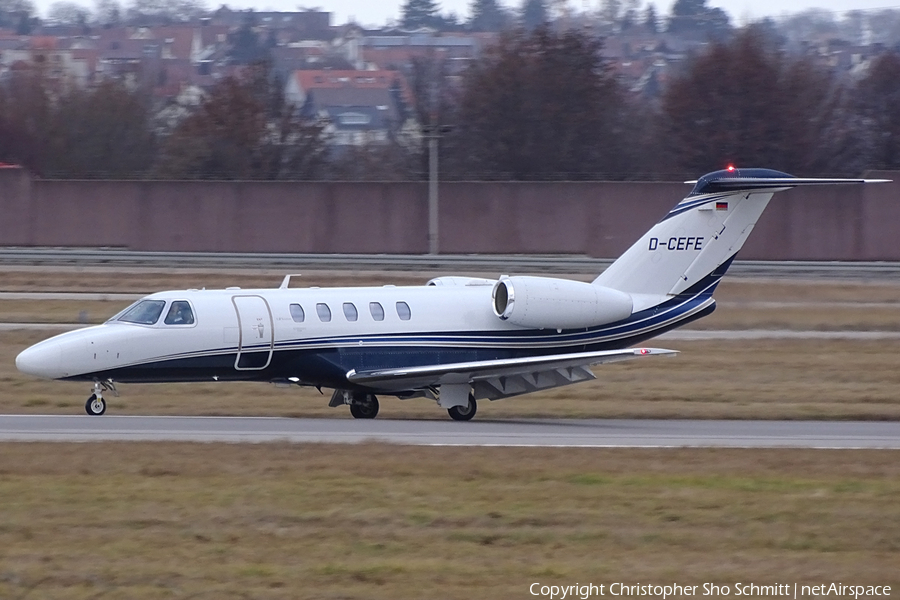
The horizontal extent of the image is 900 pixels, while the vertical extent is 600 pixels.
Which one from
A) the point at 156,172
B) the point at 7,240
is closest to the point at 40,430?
the point at 7,240

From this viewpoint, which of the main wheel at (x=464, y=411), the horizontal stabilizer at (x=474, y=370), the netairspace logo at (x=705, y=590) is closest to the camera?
the netairspace logo at (x=705, y=590)

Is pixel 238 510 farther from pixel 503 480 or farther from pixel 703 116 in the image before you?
pixel 703 116

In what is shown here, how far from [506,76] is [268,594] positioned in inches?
2426

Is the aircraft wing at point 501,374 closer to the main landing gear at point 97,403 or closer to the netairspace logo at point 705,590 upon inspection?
the main landing gear at point 97,403

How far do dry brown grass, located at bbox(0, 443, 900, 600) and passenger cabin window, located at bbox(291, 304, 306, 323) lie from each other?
15.7 feet

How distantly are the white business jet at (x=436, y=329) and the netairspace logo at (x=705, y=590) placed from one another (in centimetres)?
1006

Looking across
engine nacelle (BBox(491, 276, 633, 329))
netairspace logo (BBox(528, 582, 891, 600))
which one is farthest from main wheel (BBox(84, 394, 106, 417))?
netairspace logo (BBox(528, 582, 891, 600))

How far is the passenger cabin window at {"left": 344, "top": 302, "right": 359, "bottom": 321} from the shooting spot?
20.4 m

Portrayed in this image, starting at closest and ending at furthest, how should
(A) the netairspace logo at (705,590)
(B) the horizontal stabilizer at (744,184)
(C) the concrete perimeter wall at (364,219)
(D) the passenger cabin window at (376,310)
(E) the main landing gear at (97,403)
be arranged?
1. (A) the netairspace logo at (705,590)
2. (E) the main landing gear at (97,403)
3. (D) the passenger cabin window at (376,310)
4. (B) the horizontal stabilizer at (744,184)
5. (C) the concrete perimeter wall at (364,219)

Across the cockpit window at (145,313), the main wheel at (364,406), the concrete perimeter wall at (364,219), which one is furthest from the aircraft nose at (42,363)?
the concrete perimeter wall at (364,219)

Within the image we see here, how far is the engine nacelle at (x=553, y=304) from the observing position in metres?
20.7

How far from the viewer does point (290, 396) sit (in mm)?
23234

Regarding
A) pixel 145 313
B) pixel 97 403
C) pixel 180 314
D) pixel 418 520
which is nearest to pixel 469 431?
pixel 180 314

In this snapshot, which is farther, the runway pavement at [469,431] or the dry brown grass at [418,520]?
the runway pavement at [469,431]
